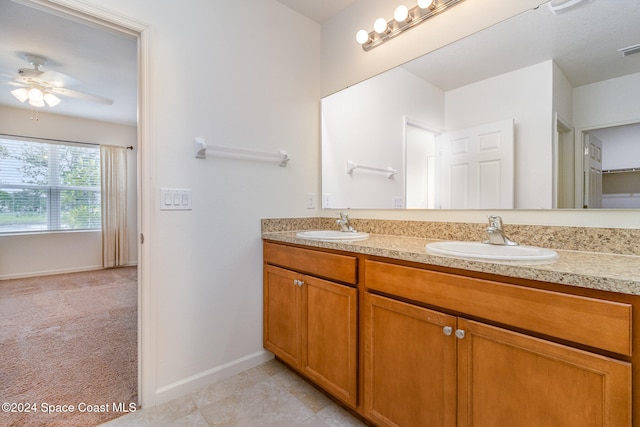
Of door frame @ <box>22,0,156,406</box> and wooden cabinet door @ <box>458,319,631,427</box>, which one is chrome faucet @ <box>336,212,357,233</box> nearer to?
wooden cabinet door @ <box>458,319,631,427</box>

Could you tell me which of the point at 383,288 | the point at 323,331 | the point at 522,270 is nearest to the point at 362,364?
the point at 323,331

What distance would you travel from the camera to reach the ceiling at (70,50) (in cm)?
211

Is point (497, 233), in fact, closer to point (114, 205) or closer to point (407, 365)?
point (407, 365)

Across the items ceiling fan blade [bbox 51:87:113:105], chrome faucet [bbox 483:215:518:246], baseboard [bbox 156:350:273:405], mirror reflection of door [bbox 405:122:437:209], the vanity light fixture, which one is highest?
ceiling fan blade [bbox 51:87:113:105]

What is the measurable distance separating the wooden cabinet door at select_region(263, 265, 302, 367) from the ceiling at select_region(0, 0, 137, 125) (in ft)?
5.47

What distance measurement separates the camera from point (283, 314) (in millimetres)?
1730

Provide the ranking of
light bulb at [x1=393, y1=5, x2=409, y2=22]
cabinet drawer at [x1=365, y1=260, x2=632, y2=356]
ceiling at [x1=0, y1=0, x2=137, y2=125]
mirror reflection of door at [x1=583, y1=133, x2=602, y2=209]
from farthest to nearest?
ceiling at [x1=0, y1=0, x2=137, y2=125]
light bulb at [x1=393, y1=5, x2=409, y2=22]
mirror reflection of door at [x1=583, y1=133, x2=602, y2=209]
cabinet drawer at [x1=365, y1=260, x2=632, y2=356]

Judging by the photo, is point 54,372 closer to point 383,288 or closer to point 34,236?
point 383,288

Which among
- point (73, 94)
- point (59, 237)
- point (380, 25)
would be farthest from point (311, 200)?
point (59, 237)

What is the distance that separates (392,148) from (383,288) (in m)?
1.01

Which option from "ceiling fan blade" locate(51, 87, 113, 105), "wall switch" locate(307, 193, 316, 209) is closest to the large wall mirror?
"wall switch" locate(307, 193, 316, 209)

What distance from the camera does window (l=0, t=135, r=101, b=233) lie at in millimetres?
3975

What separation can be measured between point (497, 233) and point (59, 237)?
18.3ft

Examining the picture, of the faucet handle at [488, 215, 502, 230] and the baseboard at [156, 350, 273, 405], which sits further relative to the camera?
the baseboard at [156, 350, 273, 405]
